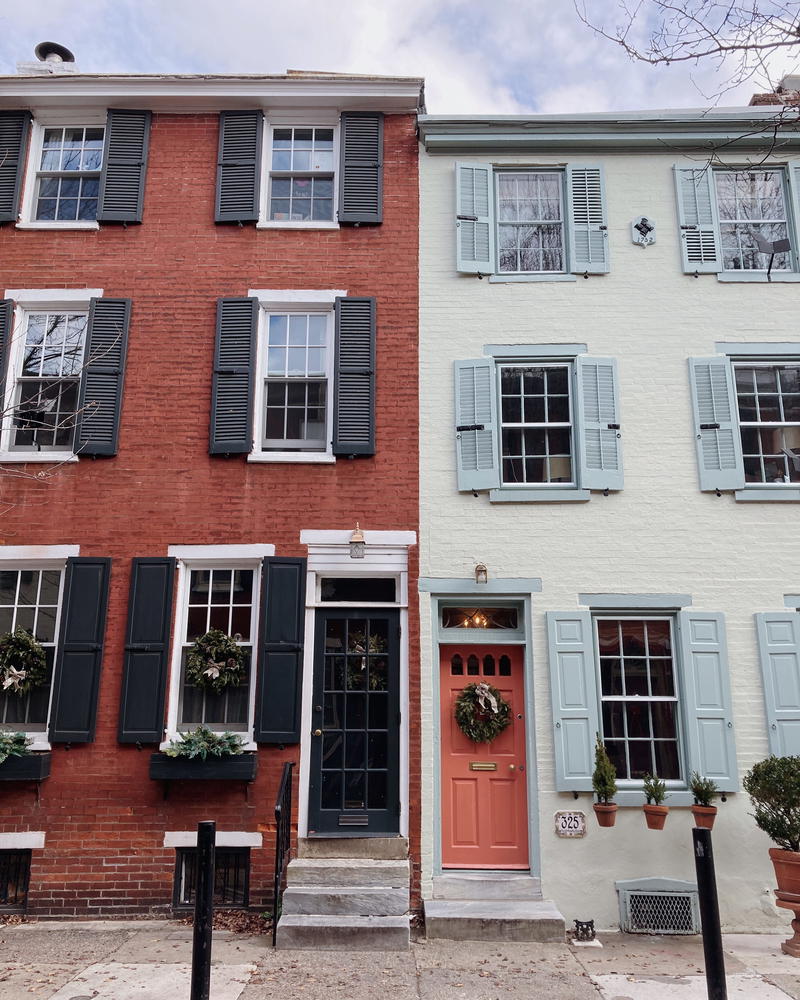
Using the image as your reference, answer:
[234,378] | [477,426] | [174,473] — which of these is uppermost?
[234,378]

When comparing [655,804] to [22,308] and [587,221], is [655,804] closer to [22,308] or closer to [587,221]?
[587,221]

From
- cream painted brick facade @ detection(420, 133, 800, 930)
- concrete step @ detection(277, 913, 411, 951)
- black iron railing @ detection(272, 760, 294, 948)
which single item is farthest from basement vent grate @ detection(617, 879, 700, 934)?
black iron railing @ detection(272, 760, 294, 948)

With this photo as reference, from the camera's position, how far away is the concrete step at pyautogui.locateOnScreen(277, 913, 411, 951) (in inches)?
270

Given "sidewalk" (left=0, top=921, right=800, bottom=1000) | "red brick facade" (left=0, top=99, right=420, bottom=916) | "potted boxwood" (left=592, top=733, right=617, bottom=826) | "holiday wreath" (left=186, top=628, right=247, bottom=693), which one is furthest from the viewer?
"holiday wreath" (left=186, top=628, right=247, bottom=693)

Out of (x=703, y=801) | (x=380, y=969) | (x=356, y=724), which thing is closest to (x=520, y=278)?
(x=356, y=724)

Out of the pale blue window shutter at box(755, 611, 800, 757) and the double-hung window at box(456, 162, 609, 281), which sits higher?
the double-hung window at box(456, 162, 609, 281)

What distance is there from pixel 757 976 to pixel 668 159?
8.57 metres

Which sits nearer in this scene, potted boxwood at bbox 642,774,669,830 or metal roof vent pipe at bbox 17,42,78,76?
potted boxwood at bbox 642,774,669,830

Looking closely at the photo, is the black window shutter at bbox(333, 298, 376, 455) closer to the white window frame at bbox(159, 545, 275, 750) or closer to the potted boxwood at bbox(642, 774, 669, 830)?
the white window frame at bbox(159, 545, 275, 750)

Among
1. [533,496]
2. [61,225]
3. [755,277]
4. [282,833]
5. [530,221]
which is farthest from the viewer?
[530,221]

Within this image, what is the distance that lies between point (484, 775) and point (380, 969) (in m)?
2.33

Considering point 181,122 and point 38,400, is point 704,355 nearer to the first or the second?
point 181,122

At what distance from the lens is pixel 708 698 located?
322 inches

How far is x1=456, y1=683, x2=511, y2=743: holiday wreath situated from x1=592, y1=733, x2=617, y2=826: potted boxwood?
101 centimetres
